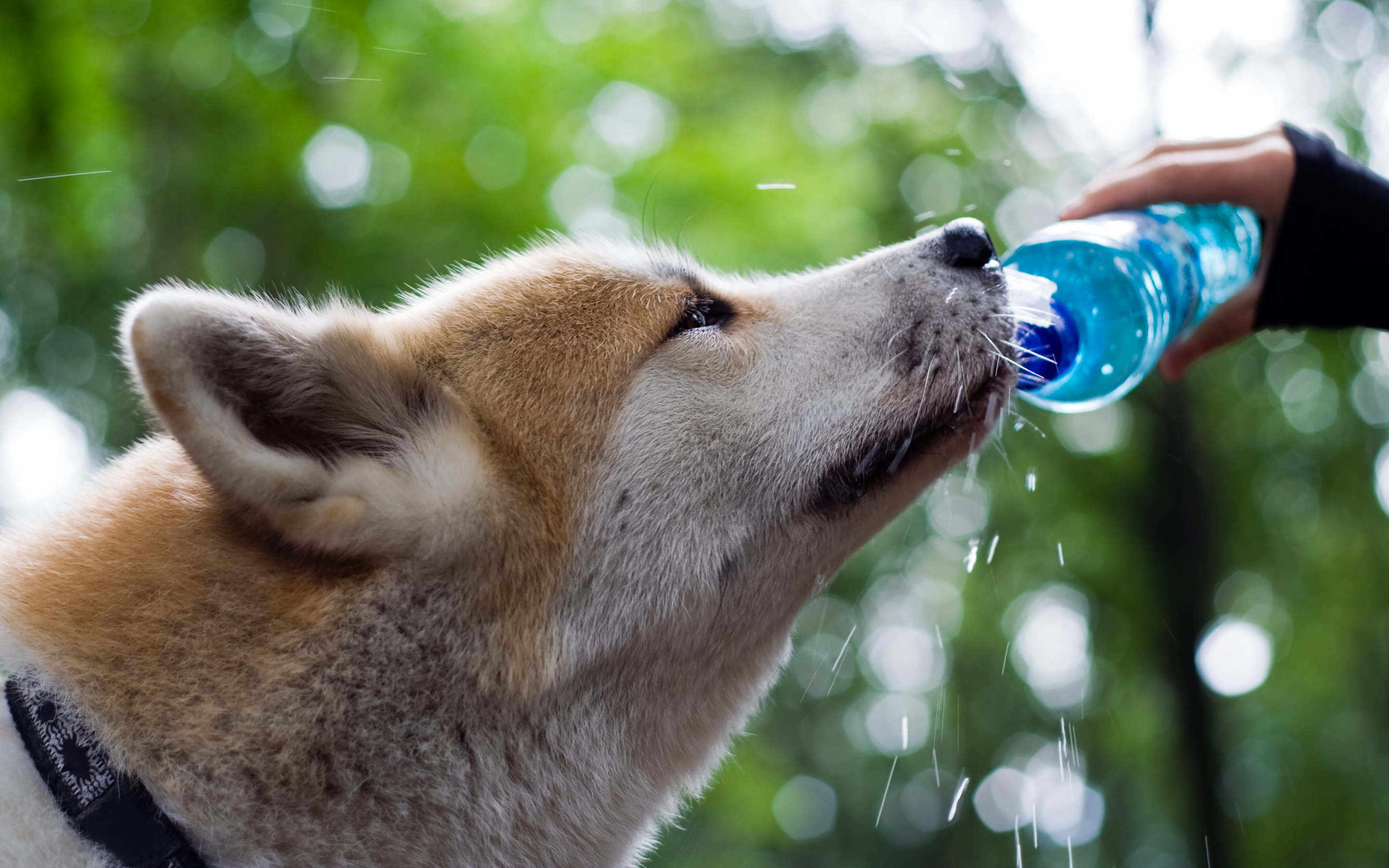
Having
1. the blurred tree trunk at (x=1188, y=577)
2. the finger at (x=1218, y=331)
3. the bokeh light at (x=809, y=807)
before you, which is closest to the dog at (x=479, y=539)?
the finger at (x=1218, y=331)

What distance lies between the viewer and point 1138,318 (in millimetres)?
3246

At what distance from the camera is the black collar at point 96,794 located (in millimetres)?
1998

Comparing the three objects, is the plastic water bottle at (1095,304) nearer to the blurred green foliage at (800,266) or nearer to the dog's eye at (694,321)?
the blurred green foliage at (800,266)

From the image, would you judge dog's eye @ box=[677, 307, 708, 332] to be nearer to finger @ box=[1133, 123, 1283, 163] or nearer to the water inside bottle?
the water inside bottle

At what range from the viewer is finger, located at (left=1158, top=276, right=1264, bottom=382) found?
150 inches

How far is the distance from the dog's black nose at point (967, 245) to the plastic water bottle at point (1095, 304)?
0.52 ft

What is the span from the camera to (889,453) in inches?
112

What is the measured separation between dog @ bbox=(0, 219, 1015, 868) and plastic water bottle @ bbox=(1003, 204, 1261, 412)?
0.90 feet

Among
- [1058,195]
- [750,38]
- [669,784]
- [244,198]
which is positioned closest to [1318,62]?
[1058,195]

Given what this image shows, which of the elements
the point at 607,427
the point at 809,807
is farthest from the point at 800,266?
the point at 809,807

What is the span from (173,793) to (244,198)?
7.95 metres

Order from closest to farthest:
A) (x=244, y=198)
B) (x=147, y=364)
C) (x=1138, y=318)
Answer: (x=147, y=364) < (x=1138, y=318) < (x=244, y=198)

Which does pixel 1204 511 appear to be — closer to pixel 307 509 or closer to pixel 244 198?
pixel 244 198

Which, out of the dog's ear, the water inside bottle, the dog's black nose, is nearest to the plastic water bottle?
the water inside bottle
